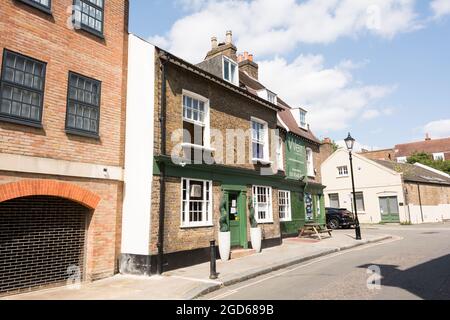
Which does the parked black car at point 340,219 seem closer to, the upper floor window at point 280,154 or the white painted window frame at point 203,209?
the upper floor window at point 280,154

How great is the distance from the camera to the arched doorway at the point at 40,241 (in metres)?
7.98

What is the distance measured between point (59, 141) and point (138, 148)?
2367mm

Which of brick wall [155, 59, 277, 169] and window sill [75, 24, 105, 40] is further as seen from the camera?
brick wall [155, 59, 277, 169]

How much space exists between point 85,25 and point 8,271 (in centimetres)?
709

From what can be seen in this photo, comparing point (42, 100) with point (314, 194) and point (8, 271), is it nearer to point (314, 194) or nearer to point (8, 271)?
point (8, 271)

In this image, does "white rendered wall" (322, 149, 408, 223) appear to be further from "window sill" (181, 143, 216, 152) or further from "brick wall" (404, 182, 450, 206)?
"window sill" (181, 143, 216, 152)

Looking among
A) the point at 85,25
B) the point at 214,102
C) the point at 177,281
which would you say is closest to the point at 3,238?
the point at 177,281

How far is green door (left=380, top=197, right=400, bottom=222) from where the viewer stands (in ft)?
101

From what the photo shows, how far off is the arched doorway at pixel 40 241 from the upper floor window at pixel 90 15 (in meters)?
5.21

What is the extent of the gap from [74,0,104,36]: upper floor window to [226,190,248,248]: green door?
7.46 m

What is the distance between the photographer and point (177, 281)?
29.3 ft

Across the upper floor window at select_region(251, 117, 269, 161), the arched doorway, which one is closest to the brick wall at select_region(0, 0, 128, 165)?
the arched doorway

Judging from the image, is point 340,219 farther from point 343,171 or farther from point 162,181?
point 162,181

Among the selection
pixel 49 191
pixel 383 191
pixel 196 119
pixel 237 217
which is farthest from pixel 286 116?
pixel 49 191
